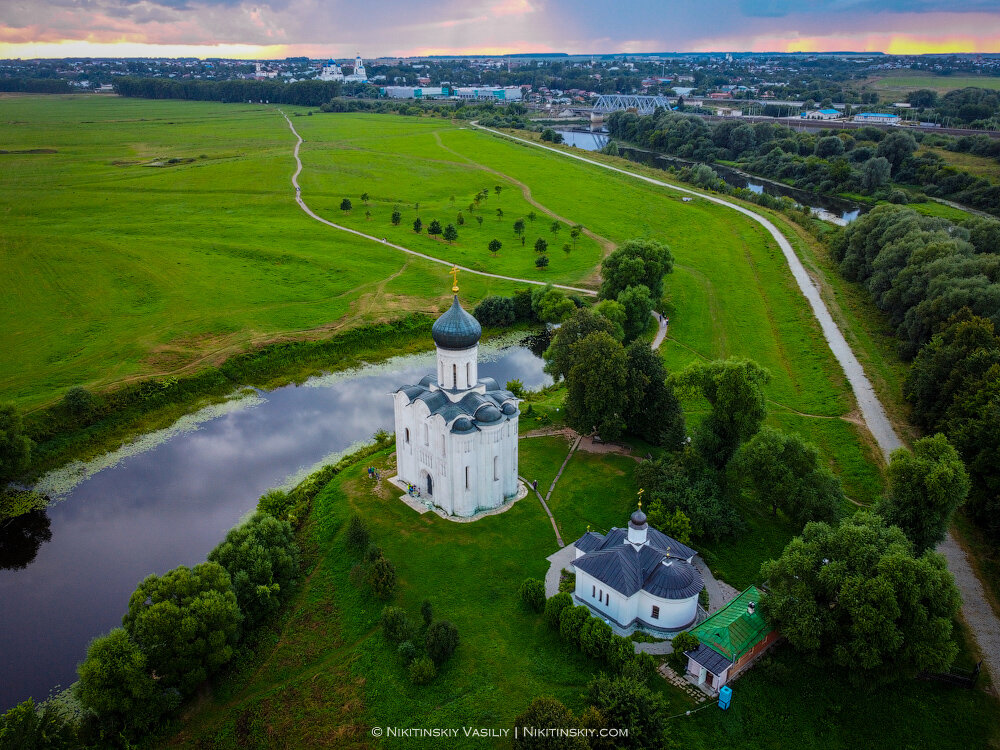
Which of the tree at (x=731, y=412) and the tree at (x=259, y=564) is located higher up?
the tree at (x=731, y=412)

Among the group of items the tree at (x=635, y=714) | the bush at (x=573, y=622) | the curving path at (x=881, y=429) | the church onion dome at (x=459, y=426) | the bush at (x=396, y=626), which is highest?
the church onion dome at (x=459, y=426)

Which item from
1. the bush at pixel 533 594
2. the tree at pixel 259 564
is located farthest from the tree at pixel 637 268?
the tree at pixel 259 564

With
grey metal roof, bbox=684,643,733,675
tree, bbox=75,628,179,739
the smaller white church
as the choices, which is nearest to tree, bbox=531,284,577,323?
the smaller white church

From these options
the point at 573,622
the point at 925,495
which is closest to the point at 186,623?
the point at 573,622

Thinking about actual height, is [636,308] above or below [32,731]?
below

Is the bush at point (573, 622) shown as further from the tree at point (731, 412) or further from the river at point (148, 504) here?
the river at point (148, 504)

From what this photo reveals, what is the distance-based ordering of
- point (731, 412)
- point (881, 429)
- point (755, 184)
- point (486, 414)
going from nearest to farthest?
point (486, 414) < point (731, 412) < point (881, 429) < point (755, 184)

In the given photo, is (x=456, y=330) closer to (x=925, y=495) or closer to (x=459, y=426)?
(x=459, y=426)
